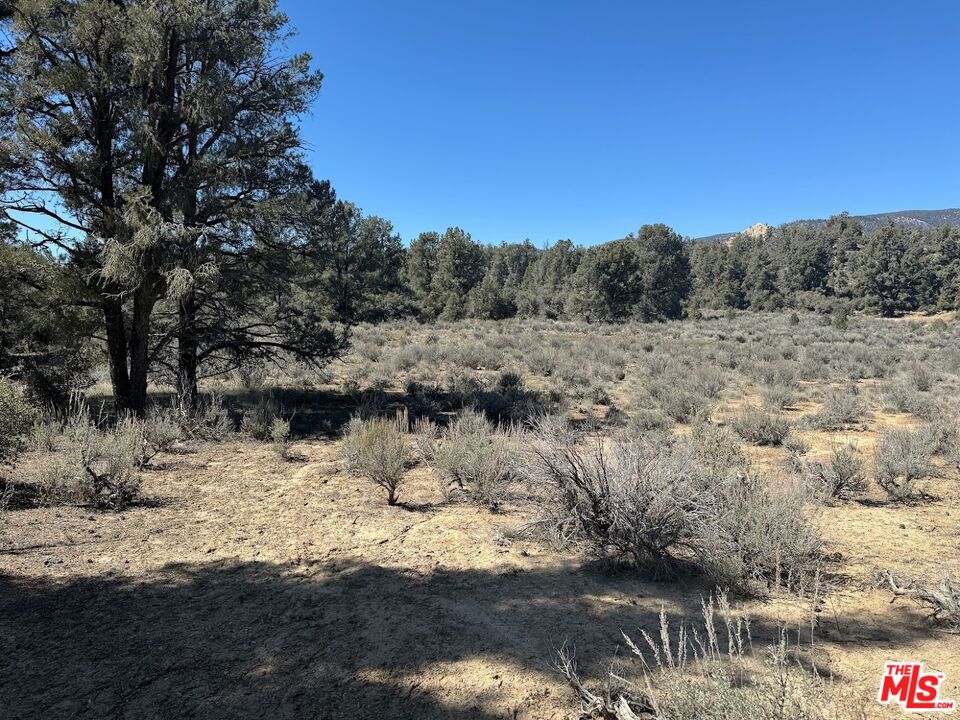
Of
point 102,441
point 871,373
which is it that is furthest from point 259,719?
point 871,373

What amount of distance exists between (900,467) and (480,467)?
5530 mm

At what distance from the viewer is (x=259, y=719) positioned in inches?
106

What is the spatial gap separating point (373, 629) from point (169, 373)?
38.5 ft

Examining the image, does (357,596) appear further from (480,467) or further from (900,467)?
(900,467)

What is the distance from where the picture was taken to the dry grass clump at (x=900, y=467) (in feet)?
21.4

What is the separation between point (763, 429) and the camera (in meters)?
9.78

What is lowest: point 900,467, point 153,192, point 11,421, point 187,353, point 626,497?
point 900,467

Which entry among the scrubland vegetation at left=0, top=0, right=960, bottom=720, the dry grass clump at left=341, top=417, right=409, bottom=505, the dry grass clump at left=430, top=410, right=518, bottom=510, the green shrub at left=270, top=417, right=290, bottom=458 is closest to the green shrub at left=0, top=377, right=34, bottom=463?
the scrubland vegetation at left=0, top=0, right=960, bottom=720

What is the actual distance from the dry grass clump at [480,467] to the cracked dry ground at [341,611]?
13.9 inches

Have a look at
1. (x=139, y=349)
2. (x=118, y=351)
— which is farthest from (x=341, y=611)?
(x=118, y=351)

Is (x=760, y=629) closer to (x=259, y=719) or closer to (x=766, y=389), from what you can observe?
(x=259, y=719)

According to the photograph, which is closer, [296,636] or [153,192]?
[296,636]

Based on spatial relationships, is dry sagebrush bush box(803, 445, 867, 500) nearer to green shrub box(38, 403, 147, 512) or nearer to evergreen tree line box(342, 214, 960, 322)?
green shrub box(38, 403, 147, 512)

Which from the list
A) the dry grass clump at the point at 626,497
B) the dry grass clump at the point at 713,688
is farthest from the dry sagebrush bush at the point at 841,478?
the dry grass clump at the point at 713,688
